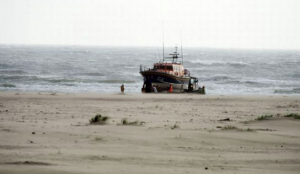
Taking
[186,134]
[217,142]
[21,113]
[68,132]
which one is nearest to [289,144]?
[217,142]

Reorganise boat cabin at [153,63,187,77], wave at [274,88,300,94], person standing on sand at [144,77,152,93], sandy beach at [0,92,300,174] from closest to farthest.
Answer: sandy beach at [0,92,300,174], person standing on sand at [144,77,152,93], boat cabin at [153,63,187,77], wave at [274,88,300,94]

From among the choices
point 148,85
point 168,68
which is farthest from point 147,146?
point 168,68

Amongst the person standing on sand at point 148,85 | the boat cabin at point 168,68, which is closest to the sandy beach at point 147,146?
the person standing on sand at point 148,85

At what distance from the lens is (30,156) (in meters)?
8.72

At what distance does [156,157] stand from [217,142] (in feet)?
7.93

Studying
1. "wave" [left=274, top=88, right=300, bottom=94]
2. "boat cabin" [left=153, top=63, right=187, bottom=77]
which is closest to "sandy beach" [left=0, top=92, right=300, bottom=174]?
"boat cabin" [left=153, top=63, right=187, bottom=77]

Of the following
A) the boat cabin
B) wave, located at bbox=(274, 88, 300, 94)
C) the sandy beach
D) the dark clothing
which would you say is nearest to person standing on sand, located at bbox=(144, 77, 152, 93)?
the dark clothing

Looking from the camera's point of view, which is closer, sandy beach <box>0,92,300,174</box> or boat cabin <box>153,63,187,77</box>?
sandy beach <box>0,92,300,174</box>

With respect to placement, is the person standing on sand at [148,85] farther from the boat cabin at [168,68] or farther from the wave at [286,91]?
the wave at [286,91]

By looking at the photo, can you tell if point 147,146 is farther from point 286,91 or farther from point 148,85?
point 286,91

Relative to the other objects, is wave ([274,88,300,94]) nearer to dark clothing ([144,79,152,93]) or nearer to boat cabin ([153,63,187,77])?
boat cabin ([153,63,187,77])

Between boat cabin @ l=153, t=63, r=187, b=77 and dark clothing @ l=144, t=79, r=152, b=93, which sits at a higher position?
boat cabin @ l=153, t=63, r=187, b=77

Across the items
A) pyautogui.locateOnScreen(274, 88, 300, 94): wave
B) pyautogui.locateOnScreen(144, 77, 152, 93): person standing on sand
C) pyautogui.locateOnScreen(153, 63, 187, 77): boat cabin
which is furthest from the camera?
pyautogui.locateOnScreen(274, 88, 300, 94): wave

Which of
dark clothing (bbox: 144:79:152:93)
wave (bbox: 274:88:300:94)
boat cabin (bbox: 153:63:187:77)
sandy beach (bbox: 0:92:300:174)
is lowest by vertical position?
wave (bbox: 274:88:300:94)
